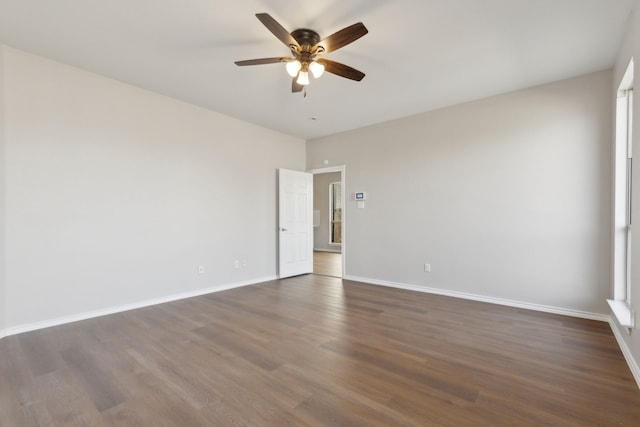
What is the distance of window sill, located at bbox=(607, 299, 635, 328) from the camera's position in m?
2.26

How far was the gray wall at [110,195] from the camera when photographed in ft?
9.63

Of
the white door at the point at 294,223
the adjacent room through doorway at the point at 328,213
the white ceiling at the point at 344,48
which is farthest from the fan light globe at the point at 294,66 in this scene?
the adjacent room through doorway at the point at 328,213

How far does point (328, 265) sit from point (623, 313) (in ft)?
16.7

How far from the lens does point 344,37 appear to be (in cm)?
223

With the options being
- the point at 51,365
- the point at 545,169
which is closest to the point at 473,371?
the point at 545,169

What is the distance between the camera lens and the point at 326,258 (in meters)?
8.03

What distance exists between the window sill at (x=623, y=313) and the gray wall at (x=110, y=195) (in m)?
4.57

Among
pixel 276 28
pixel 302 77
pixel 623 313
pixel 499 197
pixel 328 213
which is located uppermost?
pixel 276 28

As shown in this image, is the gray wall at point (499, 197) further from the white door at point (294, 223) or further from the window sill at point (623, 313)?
the white door at point (294, 223)

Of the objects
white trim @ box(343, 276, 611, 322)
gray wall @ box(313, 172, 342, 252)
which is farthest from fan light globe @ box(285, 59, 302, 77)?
gray wall @ box(313, 172, 342, 252)

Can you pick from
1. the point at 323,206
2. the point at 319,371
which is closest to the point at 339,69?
the point at 319,371

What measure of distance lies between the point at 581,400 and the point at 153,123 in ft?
16.5

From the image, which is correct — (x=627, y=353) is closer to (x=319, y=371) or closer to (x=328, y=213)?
(x=319, y=371)

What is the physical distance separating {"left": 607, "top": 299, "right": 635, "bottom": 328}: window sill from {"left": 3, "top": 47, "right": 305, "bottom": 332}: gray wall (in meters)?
4.57
